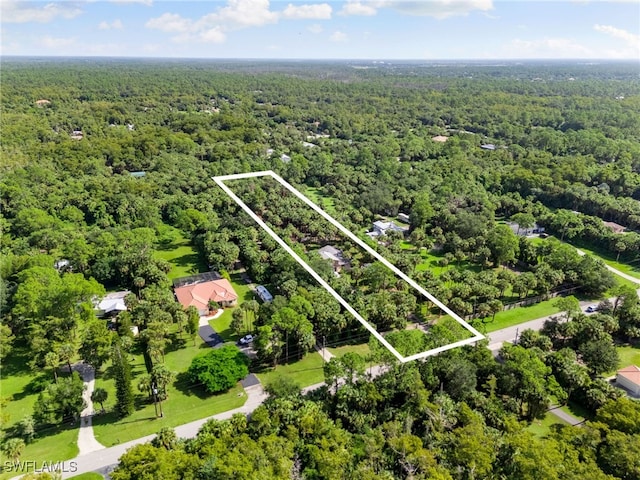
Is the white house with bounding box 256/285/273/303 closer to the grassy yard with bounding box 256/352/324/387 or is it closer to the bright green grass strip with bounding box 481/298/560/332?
the grassy yard with bounding box 256/352/324/387

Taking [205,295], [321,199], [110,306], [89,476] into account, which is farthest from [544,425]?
[321,199]

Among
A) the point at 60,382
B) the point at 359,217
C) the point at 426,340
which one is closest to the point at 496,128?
the point at 359,217

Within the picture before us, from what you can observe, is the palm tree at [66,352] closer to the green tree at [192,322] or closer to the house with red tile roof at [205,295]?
the green tree at [192,322]

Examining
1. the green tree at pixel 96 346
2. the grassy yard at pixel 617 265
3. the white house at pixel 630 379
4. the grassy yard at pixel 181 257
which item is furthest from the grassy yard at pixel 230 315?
the grassy yard at pixel 617 265

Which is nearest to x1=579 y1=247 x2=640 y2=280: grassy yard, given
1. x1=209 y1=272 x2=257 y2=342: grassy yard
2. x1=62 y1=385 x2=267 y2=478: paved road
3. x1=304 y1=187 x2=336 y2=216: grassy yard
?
x1=304 y1=187 x2=336 y2=216: grassy yard

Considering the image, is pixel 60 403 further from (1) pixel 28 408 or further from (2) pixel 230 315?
(2) pixel 230 315

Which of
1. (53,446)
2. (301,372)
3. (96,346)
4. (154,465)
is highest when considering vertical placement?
(154,465)
